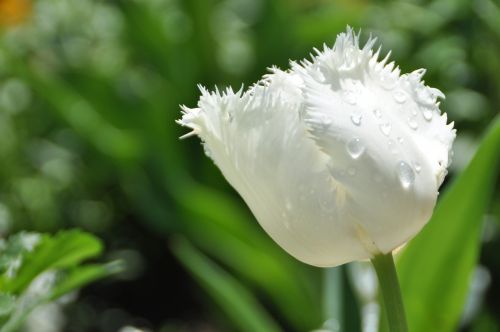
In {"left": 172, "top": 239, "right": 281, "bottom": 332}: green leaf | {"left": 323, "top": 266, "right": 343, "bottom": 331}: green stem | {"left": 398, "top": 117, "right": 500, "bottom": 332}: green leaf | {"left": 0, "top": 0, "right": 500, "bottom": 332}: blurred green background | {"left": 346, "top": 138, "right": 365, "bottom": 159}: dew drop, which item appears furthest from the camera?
{"left": 0, "top": 0, "right": 500, "bottom": 332}: blurred green background

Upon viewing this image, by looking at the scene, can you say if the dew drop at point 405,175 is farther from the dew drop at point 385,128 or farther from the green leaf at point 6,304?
the green leaf at point 6,304

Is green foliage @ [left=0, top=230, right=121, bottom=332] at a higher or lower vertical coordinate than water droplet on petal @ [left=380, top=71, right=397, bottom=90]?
lower

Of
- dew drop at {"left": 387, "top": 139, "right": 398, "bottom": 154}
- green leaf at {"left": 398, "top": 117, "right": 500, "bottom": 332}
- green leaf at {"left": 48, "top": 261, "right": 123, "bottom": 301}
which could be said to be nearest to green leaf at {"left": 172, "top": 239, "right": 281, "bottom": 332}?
green leaf at {"left": 398, "top": 117, "right": 500, "bottom": 332}

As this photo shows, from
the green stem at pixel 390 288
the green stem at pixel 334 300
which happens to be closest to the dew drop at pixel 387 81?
the green stem at pixel 390 288

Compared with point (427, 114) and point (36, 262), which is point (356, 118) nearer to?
point (427, 114)

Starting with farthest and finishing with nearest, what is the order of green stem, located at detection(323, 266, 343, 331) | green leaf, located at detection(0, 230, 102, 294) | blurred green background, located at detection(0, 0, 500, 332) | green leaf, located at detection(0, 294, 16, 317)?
blurred green background, located at detection(0, 0, 500, 332) < green stem, located at detection(323, 266, 343, 331) < green leaf, located at detection(0, 230, 102, 294) < green leaf, located at detection(0, 294, 16, 317)

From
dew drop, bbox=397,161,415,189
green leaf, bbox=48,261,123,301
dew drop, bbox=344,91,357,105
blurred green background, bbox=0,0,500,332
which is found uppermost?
blurred green background, bbox=0,0,500,332

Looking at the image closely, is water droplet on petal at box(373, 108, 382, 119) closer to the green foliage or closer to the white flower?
the white flower

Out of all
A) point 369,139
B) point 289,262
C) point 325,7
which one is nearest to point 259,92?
point 369,139
